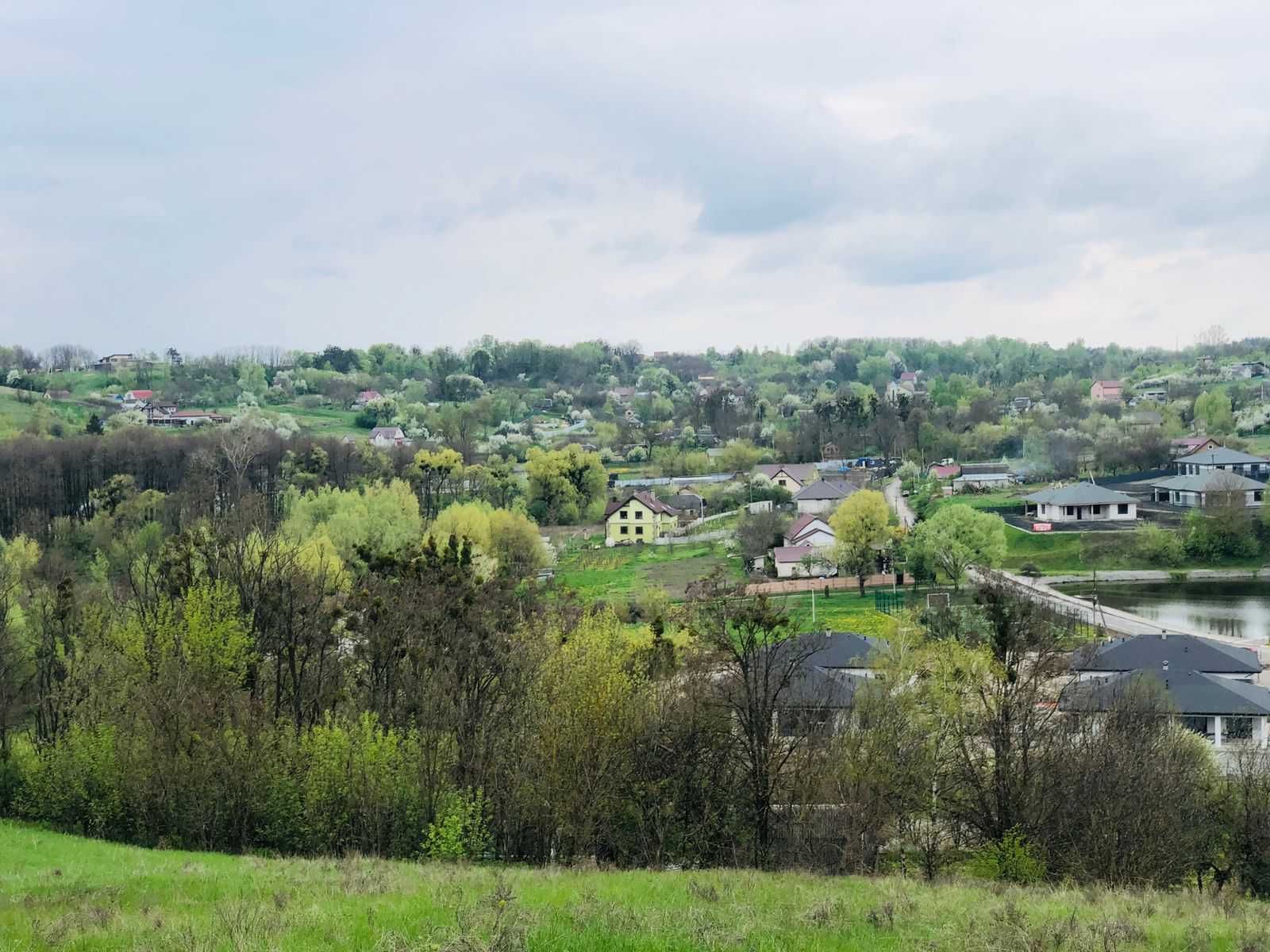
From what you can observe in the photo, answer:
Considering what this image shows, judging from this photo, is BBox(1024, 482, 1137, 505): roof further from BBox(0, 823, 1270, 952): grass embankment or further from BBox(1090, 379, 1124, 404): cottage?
BBox(1090, 379, 1124, 404): cottage

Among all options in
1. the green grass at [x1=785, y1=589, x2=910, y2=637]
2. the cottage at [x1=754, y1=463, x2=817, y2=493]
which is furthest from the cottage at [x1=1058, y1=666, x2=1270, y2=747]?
the cottage at [x1=754, y1=463, x2=817, y2=493]

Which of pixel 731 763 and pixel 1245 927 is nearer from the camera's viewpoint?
pixel 1245 927

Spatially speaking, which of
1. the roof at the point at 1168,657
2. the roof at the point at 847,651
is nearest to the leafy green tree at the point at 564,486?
the roof at the point at 847,651

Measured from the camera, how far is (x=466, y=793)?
1892cm

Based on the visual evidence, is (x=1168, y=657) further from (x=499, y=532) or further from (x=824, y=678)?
(x=499, y=532)

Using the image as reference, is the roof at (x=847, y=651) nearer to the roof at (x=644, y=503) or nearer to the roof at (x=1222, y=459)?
the roof at (x=644, y=503)

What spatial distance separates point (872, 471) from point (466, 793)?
80045mm

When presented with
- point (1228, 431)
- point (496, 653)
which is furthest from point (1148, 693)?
point (1228, 431)

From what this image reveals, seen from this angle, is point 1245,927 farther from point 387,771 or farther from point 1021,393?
point 1021,393

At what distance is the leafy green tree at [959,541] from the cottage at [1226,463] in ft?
95.8

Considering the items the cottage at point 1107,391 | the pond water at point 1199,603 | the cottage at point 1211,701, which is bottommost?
the pond water at point 1199,603

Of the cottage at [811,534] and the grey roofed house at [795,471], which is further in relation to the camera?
the grey roofed house at [795,471]

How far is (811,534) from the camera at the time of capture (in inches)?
2459

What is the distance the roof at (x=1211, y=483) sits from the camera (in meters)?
66.6
